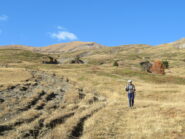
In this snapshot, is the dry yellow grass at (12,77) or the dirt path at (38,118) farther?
the dry yellow grass at (12,77)

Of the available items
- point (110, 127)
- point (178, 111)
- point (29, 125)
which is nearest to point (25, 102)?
point (29, 125)

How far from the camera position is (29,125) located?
15.8 metres

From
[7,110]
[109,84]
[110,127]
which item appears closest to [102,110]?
[110,127]

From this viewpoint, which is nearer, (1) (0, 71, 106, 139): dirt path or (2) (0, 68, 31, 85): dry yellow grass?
(1) (0, 71, 106, 139): dirt path

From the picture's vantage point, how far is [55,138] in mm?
13984

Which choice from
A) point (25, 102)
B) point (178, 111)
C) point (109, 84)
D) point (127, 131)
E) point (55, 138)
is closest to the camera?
point (55, 138)

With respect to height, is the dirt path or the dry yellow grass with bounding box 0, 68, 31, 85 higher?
the dry yellow grass with bounding box 0, 68, 31, 85

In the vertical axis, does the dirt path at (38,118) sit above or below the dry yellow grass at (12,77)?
below

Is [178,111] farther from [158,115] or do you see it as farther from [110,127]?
[110,127]

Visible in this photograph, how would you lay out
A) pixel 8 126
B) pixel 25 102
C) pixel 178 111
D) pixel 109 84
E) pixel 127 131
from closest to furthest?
pixel 8 126 < pixel 127 131 < pixel 178 111 < pixel 25 102 < pixel 109 84

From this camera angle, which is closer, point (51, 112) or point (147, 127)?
point (147, 127)

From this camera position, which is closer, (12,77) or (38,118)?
(38,118)

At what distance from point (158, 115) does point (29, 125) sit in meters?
10.2

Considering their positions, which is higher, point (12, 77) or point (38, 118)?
point (12, 77)
